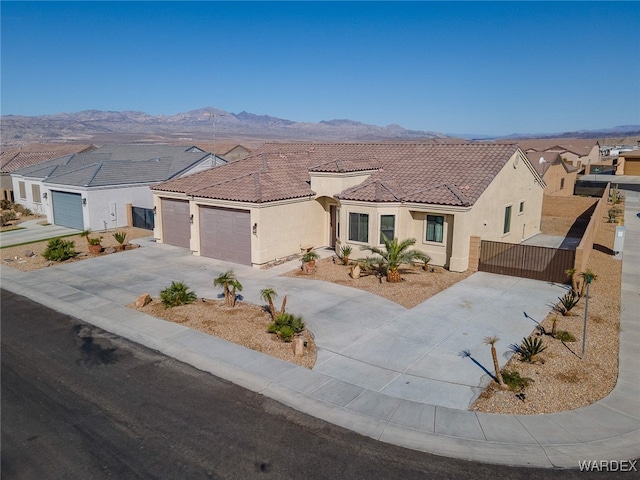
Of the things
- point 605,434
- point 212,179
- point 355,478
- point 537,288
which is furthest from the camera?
point 212,179

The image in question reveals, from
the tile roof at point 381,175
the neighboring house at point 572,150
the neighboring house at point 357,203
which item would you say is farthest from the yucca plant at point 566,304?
the neighboring house at point 572,150

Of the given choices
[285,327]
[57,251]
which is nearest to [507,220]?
[285,327]

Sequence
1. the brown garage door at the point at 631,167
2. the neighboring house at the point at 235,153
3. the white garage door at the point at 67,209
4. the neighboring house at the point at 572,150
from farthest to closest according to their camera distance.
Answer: the neighboring house at the point at 572,150, the brown garage door at the point at 631,167, the neighboring house at the point at 235,153, the white garage door at the point at 67,209

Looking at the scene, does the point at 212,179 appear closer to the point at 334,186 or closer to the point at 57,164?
the point at 334,186

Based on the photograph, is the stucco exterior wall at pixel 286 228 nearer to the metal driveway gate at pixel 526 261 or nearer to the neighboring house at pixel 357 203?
the neighboring house at pixel 357 203

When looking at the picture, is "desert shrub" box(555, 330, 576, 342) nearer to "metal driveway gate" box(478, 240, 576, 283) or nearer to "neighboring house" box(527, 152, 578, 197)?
"metal driveway gate" box(478, 240, 576, 283)

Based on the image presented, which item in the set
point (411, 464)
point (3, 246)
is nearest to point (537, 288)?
point (411, 464)

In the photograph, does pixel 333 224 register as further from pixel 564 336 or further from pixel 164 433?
pixel 164 433
